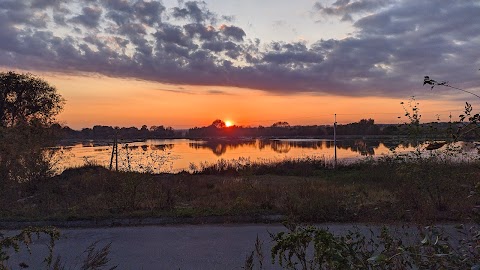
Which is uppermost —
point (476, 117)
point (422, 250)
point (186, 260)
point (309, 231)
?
point (476, 117)

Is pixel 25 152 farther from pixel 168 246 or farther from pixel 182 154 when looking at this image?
pixel 182 154

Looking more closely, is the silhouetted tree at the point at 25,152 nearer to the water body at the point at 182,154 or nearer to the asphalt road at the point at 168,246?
the water body at the point at 182,154

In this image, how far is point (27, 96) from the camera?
3145cm

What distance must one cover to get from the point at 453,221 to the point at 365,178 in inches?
326

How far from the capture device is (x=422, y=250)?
286 centimetres

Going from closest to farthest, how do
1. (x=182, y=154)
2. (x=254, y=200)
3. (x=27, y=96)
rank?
(x=254, y=200)
(x=27, y=96)
(x=182, y=154)

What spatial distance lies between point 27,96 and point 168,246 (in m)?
29.4

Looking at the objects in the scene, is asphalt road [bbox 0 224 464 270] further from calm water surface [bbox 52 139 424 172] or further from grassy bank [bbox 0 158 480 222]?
calm water surface [bbox 52 139 424 172]

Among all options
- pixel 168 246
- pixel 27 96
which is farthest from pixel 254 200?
pixel 27 96

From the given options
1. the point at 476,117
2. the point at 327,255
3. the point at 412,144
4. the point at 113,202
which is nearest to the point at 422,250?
the point at 327,255

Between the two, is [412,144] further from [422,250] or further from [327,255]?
[327,255]

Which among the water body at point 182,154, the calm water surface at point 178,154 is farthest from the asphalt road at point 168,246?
the water body at point 182,154

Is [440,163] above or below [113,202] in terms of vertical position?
above

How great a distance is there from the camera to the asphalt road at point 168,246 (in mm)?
6691
